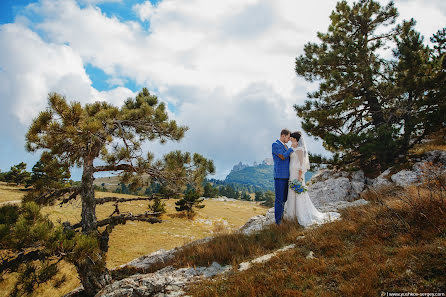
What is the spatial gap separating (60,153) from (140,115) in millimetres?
2620

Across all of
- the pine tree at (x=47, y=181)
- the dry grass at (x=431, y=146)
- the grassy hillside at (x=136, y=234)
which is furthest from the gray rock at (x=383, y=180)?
the pine tree at (x=47, y=181)

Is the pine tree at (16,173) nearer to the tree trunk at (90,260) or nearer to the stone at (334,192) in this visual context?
the tree trunk at (90,260)

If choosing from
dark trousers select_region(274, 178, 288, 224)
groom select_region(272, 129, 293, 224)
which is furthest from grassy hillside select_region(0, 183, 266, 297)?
groom select_region(272, 129, 293, 224)

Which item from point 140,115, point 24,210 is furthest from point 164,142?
point 24,210

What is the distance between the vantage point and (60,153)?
6.68m

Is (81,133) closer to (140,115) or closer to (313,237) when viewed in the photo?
(140,115)

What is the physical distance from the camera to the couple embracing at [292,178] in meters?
7.97

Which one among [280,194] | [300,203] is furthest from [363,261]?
[280,194]

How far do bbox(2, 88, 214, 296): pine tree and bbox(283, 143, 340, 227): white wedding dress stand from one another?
3.13 metres

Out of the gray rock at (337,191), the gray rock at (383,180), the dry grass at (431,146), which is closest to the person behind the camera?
the gray rock at (383,180)

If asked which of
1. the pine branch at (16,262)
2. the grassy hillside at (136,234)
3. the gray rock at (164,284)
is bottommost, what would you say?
the grassy hillside at (136,234)

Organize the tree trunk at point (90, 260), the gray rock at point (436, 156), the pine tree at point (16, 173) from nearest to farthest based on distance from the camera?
the tree trunk at point (90, 260), the gray rock at point (436, 156), the pine tree at point (16, 173)

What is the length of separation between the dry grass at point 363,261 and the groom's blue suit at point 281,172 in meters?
2.32

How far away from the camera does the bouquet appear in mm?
7965
